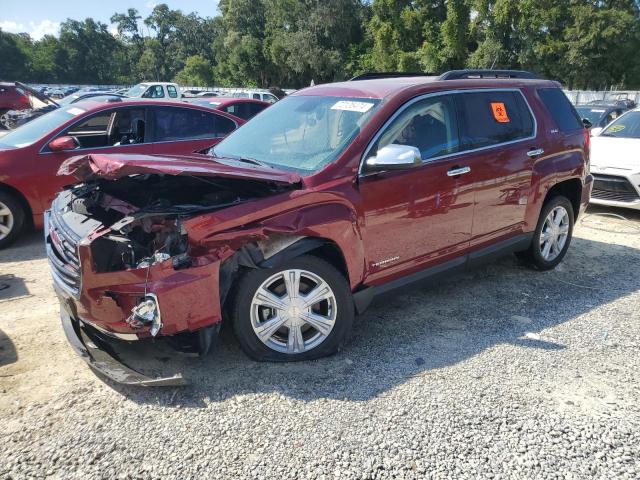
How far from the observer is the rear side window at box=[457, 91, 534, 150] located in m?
4.16

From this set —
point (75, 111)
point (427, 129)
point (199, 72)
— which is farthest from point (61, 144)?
point (199, 72)

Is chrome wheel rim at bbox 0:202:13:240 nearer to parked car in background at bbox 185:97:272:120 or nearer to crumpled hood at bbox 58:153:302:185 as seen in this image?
crumpled hood at bbox 58:153:302:185

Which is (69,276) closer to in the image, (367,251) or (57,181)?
(367,251)

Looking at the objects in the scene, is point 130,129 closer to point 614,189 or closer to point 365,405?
point 365,405

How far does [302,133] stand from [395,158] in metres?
0.88

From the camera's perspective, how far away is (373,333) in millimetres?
3918

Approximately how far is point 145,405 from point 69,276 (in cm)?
92

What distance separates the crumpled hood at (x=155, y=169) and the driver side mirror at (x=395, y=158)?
0.55m

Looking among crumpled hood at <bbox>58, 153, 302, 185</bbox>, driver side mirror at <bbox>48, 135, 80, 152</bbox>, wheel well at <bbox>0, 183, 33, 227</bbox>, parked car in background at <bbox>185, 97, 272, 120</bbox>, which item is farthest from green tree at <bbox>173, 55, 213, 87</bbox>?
crumpled hood at <bbox>58, 153, 302, 185</bbox>

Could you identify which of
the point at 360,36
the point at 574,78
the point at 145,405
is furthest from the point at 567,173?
the point at 360,36

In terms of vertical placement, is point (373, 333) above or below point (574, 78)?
below

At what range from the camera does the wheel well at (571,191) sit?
5.18m

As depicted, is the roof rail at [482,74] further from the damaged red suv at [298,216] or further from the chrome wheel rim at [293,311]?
the chrome wheel rim at [293,311]

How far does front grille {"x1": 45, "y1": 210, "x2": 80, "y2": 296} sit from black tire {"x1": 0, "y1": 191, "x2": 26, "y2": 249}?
Answer: 107 inches
